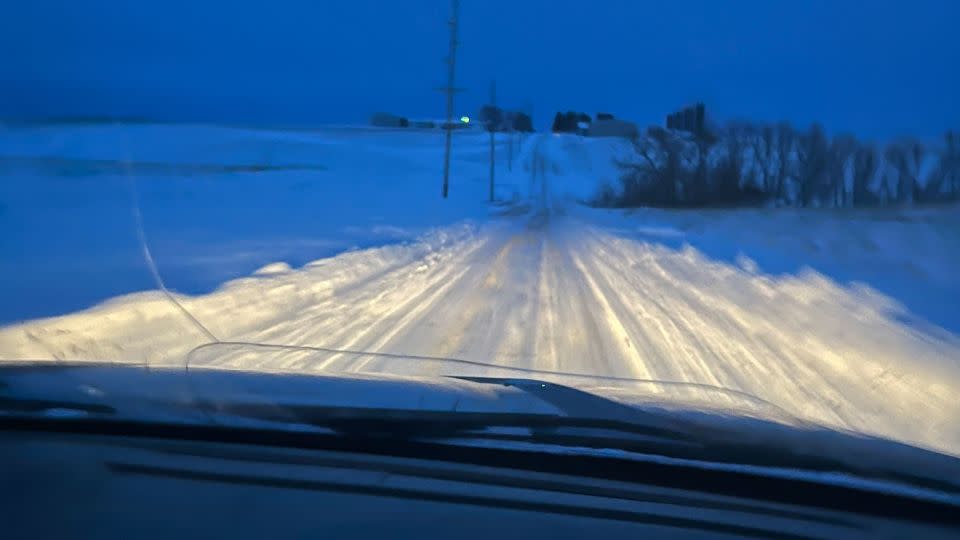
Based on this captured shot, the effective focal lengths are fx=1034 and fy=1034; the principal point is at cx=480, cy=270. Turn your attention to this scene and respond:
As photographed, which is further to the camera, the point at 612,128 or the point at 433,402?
the point at 612,128

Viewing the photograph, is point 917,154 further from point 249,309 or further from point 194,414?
point 194,414

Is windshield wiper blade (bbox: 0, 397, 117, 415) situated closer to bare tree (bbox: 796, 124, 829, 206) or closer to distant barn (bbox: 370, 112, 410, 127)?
bare tree (bbox: 796, 124, 829, 206)

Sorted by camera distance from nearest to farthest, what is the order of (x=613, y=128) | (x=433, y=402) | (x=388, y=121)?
(x=433, y=402) → (x=613, y=128) → (x=388, y=121)

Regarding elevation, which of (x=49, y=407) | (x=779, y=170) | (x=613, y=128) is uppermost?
(x=613, y=128)

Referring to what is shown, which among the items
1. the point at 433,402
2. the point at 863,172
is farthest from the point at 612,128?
the point at 433,402

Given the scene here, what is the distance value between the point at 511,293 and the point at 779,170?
2976 cm

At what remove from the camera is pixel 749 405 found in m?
5.19

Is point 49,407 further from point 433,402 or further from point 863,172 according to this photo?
point 863,172

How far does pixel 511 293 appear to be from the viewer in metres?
13.8

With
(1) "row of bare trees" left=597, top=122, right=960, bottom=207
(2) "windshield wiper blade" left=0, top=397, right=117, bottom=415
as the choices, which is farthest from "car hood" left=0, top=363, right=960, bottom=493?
(1) "row of bare trees" left=597, top=122, right=960, bottom=207

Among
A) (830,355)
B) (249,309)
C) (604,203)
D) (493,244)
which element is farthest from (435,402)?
(604,203)

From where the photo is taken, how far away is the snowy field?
8.35 meters

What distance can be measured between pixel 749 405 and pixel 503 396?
1562 mm

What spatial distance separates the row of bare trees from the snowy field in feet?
5.71
